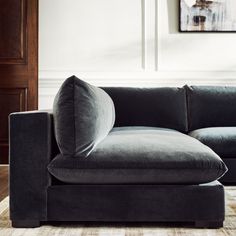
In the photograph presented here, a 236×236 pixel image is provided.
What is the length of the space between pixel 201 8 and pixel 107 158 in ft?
7.69

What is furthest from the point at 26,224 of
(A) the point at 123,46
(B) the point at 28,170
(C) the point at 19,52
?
(A) the point at 123,46

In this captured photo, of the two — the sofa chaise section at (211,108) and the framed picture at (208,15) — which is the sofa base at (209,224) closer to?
the sofa chaise section at (211,108)

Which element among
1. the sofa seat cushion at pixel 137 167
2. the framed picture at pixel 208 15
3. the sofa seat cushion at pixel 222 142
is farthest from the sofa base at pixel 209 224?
the framed picture at pixel 208 15

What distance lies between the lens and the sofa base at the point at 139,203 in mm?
1578

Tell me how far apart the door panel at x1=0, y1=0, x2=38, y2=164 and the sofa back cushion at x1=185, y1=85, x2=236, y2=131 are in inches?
50.8

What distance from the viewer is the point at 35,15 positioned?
343cm

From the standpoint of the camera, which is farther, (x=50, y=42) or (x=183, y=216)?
(x=50, y=42)

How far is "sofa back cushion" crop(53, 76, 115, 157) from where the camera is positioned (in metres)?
1.58

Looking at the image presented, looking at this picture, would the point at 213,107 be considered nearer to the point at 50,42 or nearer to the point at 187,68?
the point at 187,68

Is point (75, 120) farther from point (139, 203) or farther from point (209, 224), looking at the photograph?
point (209, 224)

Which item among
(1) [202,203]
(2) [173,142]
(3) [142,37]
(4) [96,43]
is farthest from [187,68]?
(1) [202,203]

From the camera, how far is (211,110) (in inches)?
112

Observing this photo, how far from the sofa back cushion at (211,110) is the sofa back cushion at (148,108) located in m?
0.07

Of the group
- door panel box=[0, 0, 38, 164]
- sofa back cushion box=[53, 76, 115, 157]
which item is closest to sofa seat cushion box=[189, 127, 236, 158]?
sofa back cushion box=[53, 76, 115, 157]
